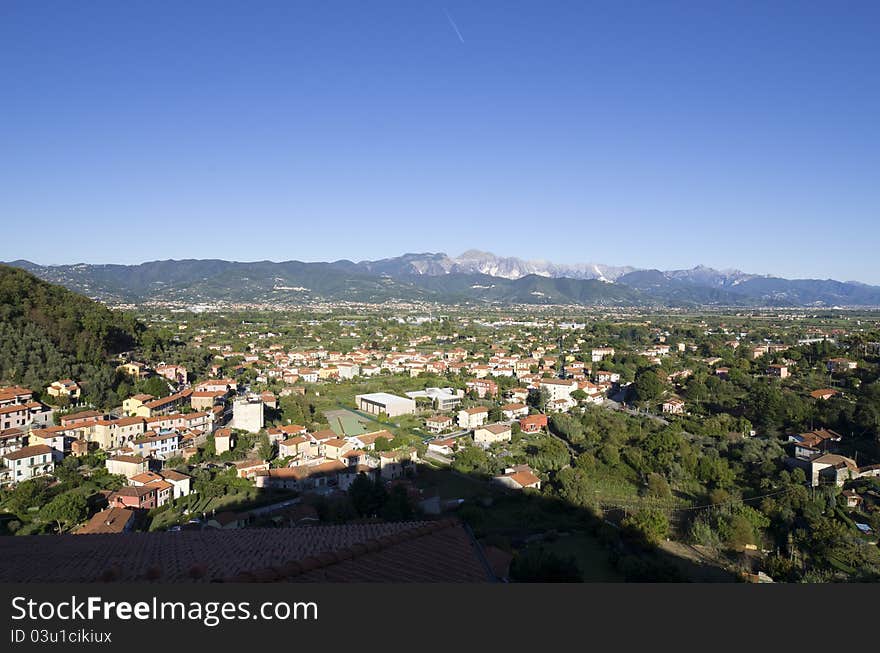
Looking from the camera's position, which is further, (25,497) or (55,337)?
(55,337)

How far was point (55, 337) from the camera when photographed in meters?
18.9

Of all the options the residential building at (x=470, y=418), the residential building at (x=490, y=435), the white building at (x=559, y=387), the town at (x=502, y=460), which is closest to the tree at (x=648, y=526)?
the town at (x=502, y=460)

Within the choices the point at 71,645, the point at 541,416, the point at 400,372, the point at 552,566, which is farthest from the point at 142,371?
the point at 71,645

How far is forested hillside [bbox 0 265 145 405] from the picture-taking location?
16297 millimetres

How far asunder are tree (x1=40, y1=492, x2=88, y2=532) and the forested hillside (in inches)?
302

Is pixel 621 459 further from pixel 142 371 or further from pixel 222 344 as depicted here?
pixel 222 344

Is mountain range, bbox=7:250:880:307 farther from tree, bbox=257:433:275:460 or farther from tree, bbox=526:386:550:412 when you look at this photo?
tree, bbox=257:433:275:460

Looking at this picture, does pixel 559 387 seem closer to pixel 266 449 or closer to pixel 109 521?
pixel 266 449

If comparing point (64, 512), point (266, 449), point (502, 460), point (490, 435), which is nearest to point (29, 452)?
point (64, 512)

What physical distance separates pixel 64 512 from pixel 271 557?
8.34m

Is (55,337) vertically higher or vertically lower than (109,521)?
higher

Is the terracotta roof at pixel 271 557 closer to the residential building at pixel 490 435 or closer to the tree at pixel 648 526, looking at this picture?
the tree at pixel 648 526

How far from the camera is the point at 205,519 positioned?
9617 mm

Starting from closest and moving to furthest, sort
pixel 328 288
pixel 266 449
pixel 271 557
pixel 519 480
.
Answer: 1. pixel 271 557
2. pixel 519 480
3. pixel 266 449
4. pixel 328 288
